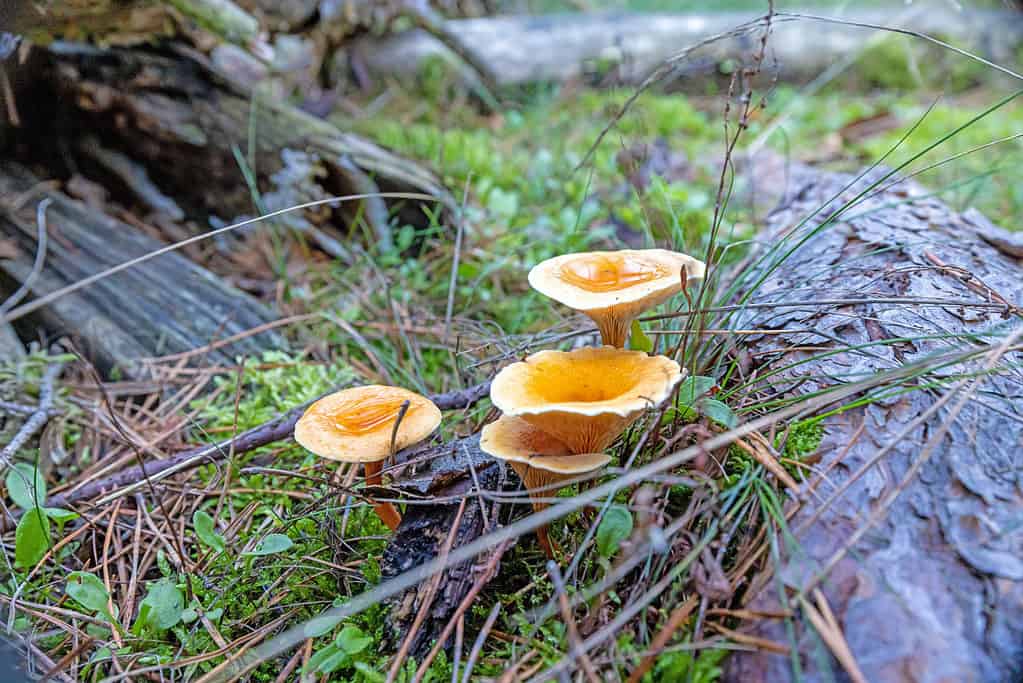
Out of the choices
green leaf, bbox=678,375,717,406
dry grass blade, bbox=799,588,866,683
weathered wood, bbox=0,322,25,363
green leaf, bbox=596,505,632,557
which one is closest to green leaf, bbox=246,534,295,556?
green leaf, bbox=596,505,632,557

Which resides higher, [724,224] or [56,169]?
A: [56,169]

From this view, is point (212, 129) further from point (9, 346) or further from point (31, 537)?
point (31, 537)

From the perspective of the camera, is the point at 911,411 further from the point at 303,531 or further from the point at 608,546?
the point at 303,531

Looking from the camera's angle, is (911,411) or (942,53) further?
(942,53)

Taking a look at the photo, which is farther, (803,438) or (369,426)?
(369,426)

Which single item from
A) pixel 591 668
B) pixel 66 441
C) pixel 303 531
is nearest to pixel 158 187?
pixel 66 441

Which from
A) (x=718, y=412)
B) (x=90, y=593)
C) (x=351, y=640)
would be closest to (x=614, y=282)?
(x=718, y=412)

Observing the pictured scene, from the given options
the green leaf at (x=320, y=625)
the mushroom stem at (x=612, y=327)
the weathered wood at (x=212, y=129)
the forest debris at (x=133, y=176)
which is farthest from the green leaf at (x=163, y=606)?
the forest debris at (x=133, y=176)
